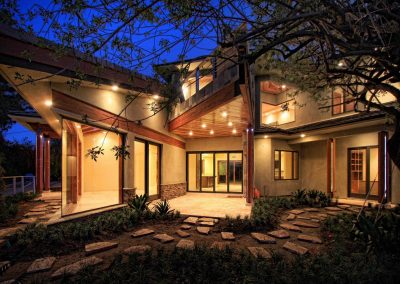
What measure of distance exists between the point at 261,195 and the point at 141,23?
10.6 metres

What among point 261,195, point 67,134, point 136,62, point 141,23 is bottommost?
point 261,195

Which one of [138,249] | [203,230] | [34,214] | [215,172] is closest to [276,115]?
[215,172]

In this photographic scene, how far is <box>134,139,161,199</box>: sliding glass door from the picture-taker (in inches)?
411

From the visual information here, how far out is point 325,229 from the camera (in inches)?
262

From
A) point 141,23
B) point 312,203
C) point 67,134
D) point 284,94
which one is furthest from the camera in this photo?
point 284,94

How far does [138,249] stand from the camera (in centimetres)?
511

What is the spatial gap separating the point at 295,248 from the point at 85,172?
10.8 meters

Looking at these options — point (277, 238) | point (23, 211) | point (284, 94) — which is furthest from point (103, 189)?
point (284, 94)

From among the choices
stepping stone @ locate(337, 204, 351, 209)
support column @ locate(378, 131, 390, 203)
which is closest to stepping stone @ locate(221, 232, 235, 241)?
stepping stone @ locate(337, 204, 351, 209)

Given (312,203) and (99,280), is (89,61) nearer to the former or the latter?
(99,280)

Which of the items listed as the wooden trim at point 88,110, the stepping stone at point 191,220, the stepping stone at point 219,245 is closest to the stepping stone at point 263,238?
the stepping stone at point 219,245

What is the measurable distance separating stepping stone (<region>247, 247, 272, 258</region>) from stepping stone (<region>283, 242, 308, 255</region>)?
56 centimetres

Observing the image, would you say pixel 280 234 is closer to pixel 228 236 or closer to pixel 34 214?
pixel 228 236

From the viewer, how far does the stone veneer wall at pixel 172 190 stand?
12.4 metres
